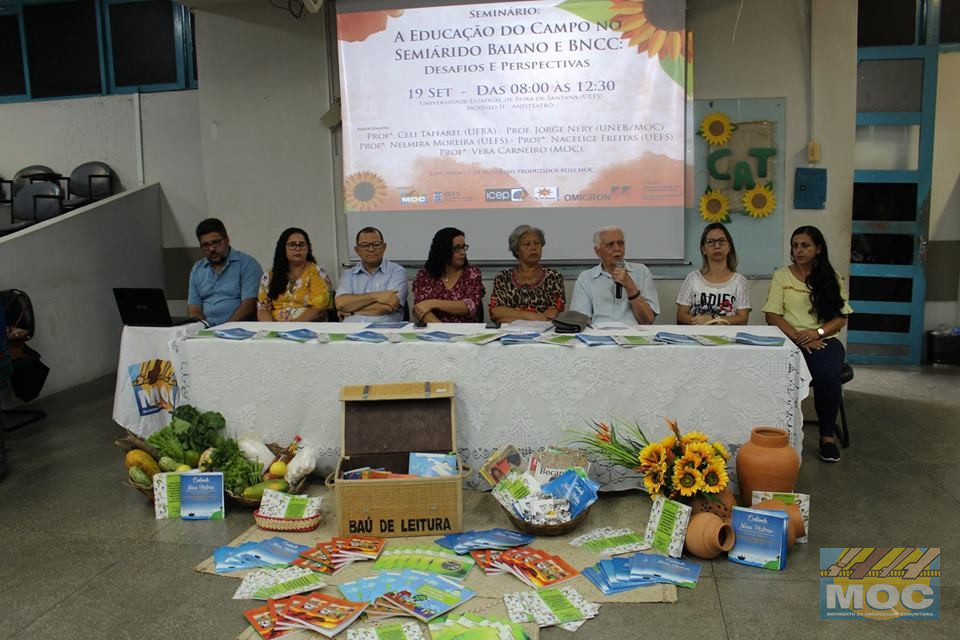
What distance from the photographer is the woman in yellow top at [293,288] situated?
416 centimetres

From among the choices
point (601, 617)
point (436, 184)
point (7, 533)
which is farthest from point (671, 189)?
point (7, 533)

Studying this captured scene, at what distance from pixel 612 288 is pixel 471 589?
2.01 meters

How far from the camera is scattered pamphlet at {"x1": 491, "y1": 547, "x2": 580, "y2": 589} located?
2.33 m

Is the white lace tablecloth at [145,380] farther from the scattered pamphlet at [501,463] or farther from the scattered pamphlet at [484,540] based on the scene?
the scattered pamphlet at [484,540]

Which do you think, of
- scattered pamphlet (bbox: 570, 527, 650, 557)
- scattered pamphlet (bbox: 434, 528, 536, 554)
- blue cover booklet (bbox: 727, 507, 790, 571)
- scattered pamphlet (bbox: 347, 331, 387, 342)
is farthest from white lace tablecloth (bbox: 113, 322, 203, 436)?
blue cover booklet (bbox: 727, 507, 790, 571)

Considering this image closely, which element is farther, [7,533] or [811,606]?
[7,533]

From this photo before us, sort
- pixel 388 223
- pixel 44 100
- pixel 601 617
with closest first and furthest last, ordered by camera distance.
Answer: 1. pixel 601 617
2. pixel 388 223
3. pixel 44 100

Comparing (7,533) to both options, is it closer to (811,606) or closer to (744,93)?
(811,606)

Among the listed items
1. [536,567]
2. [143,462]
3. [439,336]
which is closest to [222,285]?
[143,462]

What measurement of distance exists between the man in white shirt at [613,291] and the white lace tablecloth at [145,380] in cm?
191

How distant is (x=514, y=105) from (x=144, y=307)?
2419mm

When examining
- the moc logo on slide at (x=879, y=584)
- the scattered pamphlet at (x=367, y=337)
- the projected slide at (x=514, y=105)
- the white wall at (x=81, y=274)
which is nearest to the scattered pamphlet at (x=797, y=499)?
the moc logo on slide at (x=879, y=584)

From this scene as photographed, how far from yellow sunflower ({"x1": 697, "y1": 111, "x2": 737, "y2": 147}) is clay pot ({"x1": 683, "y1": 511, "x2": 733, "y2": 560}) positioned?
9.01 feet

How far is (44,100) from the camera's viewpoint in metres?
6.99
